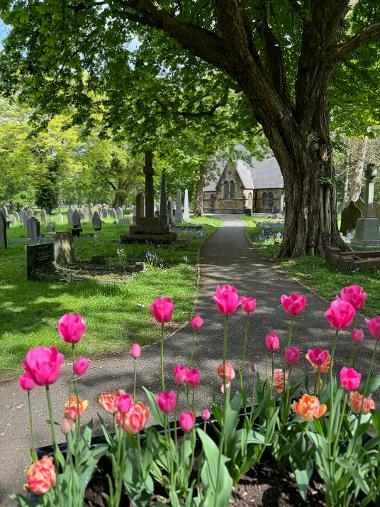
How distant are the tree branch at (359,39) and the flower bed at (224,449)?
10.6 m

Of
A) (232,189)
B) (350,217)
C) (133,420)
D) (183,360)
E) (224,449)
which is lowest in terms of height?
(183,360)

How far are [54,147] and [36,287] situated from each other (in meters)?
19.5

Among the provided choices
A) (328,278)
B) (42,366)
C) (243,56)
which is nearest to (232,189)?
(243,56)

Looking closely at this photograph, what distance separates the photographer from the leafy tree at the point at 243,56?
926 centimetres

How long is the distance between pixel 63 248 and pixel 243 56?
6.65 metres

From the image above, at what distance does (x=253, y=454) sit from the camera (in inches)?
74.4

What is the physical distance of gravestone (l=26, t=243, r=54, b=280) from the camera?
27.8 feet

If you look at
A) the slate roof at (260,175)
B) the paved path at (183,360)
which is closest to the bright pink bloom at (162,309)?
the paved path at (183,360)

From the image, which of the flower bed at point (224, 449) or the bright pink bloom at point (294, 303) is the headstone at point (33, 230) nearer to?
the flower bed at point (224, 449)

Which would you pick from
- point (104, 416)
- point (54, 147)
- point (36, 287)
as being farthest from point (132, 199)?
point (104, 416)

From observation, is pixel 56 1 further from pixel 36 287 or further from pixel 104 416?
pixel 104 416

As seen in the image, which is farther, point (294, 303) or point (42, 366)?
point (294, 303)

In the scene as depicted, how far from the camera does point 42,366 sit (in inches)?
48.9

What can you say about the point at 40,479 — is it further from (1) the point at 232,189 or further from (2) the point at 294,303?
(1) the point at 232,189
